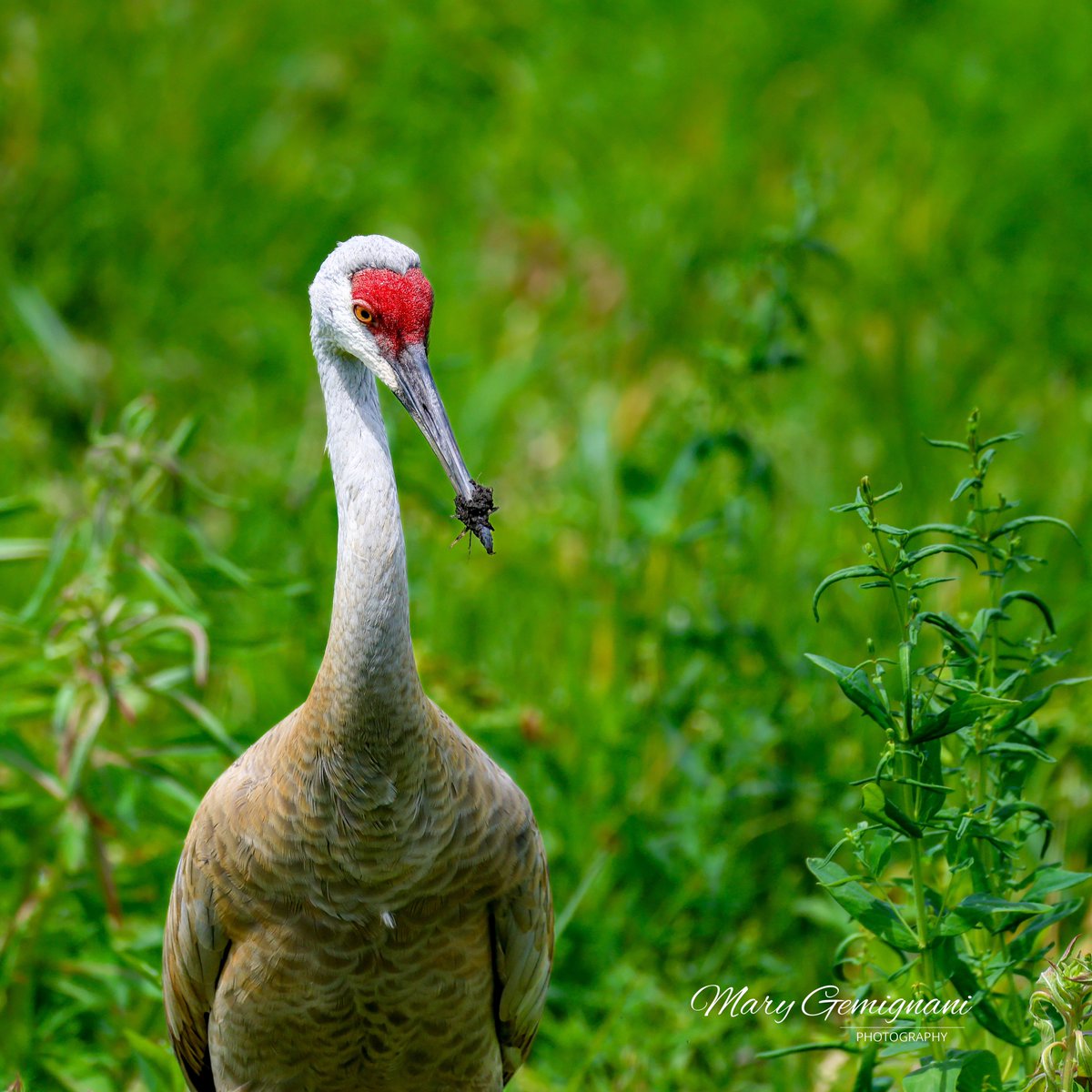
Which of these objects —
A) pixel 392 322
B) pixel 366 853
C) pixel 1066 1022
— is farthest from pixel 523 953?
pixel 392 322

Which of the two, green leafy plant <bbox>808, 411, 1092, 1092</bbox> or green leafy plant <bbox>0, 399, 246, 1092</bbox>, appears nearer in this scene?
green leafy plant <bbox>808, 411, 1092, 1092</bbox>

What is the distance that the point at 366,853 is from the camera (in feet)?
8.68

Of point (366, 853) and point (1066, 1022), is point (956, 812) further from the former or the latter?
point (366, 853)

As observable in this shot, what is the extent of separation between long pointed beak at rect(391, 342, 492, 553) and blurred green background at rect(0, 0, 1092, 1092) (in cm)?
106

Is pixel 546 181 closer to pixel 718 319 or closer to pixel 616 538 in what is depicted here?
pixel 718 319

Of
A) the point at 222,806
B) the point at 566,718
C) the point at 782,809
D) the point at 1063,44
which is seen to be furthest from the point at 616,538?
the point at 1063,44

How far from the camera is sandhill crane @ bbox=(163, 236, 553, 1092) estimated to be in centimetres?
257

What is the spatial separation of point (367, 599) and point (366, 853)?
49cm

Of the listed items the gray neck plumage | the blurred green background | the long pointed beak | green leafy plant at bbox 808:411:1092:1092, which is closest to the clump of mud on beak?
the long pointed beak

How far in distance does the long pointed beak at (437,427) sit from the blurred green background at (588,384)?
1.06m

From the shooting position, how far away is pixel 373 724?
2.59 meters

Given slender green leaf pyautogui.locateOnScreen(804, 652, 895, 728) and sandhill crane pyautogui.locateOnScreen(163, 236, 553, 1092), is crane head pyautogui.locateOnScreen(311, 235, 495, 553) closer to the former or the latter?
sandhill crane pyautogui.locateOnScreen(163, 236, 553, 1092)

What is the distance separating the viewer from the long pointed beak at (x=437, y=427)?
2432 mm

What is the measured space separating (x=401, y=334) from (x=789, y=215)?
153 inches
